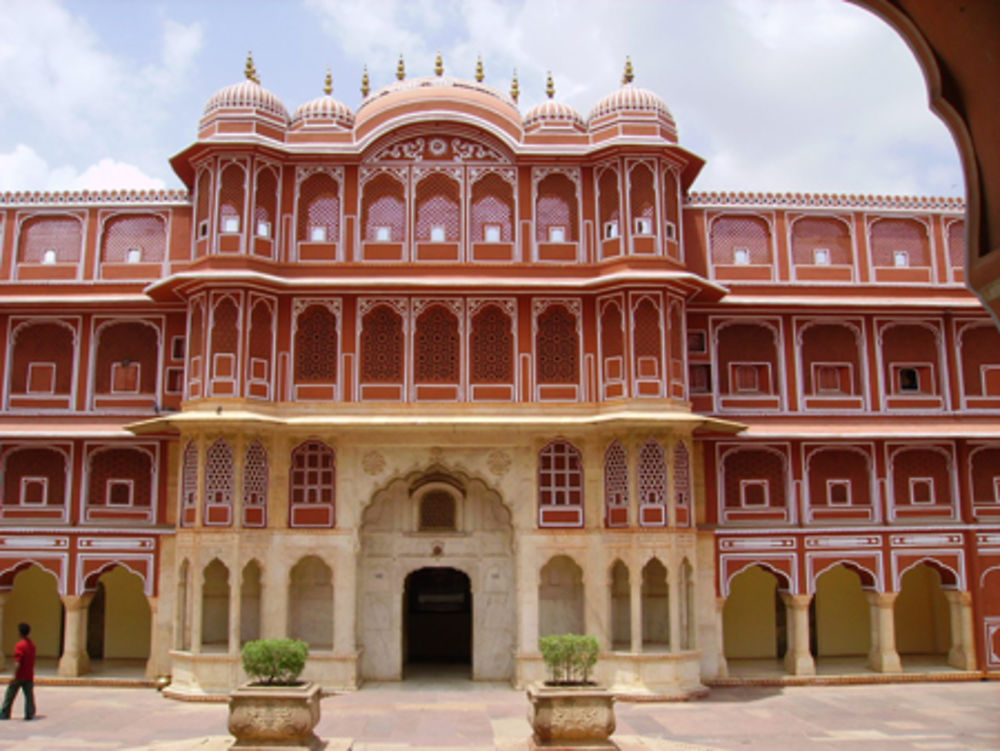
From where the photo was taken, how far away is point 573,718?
11.8 metres

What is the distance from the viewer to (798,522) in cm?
1861

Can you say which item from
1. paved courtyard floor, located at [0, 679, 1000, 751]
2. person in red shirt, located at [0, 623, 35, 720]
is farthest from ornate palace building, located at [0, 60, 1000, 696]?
person in red shirt, located at [0, 623, 35, 720]

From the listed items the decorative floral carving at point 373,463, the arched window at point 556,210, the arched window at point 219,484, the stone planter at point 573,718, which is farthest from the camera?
the arched window at point 556,210

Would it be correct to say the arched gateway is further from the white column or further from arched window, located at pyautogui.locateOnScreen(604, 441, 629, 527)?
the white column

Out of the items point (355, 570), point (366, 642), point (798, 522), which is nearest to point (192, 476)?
point (355, 570)

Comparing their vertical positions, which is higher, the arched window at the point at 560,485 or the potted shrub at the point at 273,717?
the arched window at the point at 560,485

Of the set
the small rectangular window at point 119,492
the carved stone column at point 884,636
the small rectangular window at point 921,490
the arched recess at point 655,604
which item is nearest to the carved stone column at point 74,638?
the small rectangular window at point 119,492

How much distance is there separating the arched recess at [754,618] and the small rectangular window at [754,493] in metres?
2.05

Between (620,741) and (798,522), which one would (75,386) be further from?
(798,522)

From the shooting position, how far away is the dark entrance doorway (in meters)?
20.3

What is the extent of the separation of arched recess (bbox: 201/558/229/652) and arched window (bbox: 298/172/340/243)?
678 centimetres

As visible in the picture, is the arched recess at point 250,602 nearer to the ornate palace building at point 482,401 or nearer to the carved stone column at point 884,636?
the ornate palace building at point 482,401

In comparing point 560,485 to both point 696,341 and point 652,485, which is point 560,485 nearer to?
point 652,485

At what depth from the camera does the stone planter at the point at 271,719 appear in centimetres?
1148
